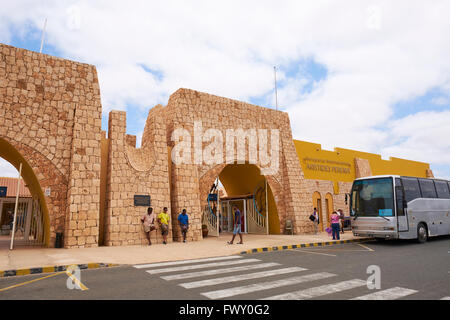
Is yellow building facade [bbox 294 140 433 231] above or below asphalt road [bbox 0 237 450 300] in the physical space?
above

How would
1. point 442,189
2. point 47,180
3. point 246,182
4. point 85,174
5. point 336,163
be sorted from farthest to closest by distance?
1. point 336,163
2. point 246,182
3. point 442,189
4. point 85,174
5. point 47,180

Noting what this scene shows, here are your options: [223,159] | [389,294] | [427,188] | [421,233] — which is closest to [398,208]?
[421,233]

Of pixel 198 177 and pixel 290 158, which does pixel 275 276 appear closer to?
pixel 198 177

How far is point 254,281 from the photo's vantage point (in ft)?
20.2

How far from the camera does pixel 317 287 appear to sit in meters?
5.67

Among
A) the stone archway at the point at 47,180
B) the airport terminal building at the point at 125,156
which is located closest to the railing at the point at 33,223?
the airport terminal building at the point at 125,156

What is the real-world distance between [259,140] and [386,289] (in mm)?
13212

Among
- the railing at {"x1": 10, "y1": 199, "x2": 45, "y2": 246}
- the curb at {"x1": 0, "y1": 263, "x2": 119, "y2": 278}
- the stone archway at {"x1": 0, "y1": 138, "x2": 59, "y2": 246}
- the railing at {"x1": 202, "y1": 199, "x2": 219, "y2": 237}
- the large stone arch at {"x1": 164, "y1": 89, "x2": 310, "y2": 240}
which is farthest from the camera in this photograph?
the railing at {"x1": 202, "y1": 199, "x2": 219, "y2": 237}

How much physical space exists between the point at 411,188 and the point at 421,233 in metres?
2.09

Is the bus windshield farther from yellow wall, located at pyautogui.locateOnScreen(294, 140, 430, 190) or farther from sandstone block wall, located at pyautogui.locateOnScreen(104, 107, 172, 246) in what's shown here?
sandstone block wall, located at pyautogui.locateOnScreen(104, 107, 172, 246)

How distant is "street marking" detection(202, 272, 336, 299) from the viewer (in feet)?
17.0

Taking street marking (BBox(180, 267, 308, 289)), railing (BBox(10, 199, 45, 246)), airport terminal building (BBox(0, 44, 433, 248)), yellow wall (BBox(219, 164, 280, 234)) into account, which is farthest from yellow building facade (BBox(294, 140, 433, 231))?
railing (BBox(10, 199, 45, 246))

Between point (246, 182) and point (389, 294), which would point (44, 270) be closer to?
point (389, 294)
